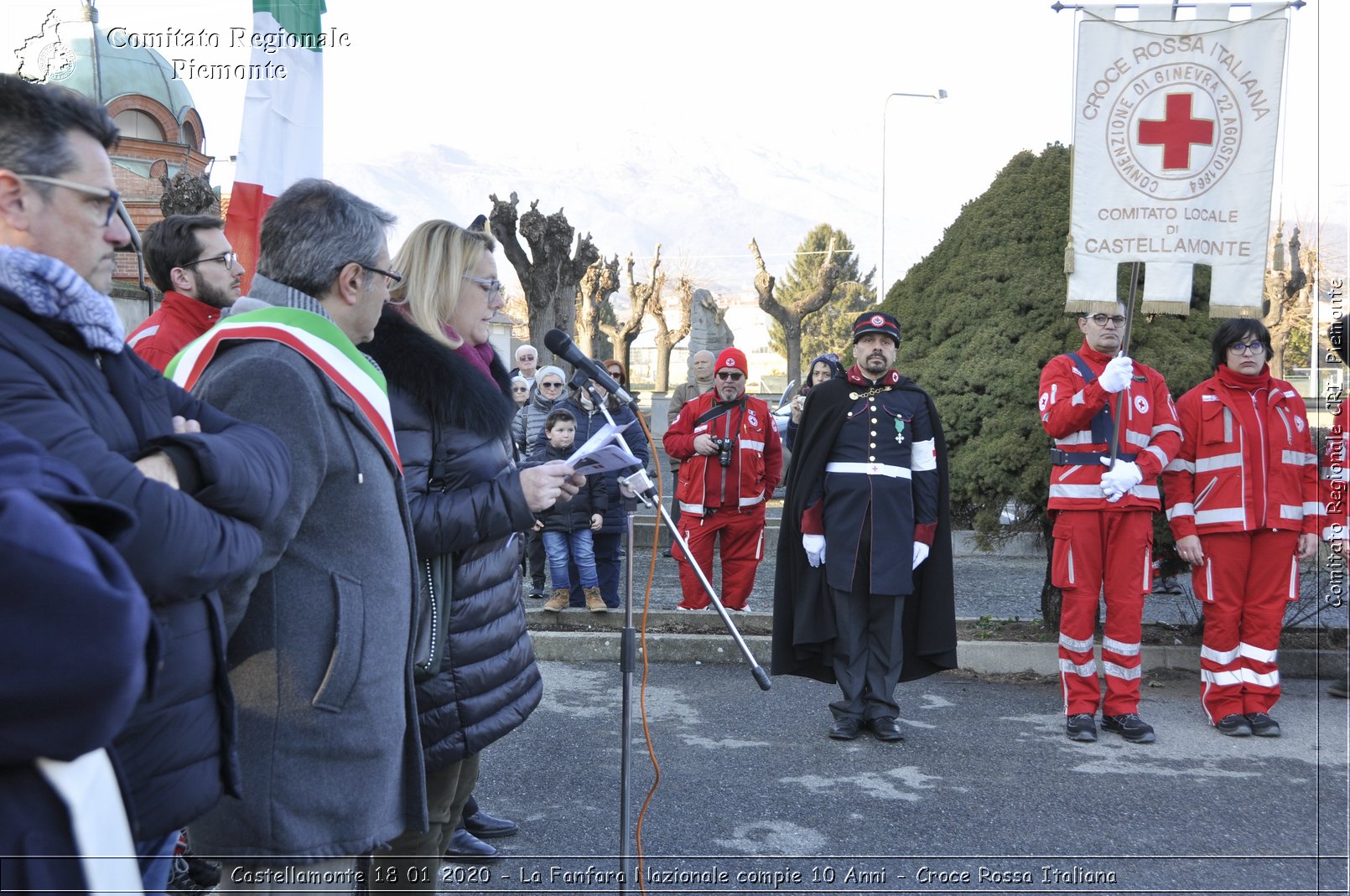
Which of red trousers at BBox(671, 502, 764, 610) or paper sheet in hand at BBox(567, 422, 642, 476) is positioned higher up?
paper sheet in hand at BBox(567, 422, 642, 476)

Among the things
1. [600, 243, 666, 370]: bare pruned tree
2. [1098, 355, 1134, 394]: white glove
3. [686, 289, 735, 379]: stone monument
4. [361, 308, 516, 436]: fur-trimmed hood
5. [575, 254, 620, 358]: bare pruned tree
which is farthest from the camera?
[686, 289, 735, 379]: stone monument

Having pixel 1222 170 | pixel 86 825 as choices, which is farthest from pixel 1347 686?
pixel 86 825

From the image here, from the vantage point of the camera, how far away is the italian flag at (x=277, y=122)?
4.43 meters

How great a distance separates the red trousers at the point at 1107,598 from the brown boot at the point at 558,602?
3.72 metres

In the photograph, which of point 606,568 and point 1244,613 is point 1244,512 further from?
point 606,568

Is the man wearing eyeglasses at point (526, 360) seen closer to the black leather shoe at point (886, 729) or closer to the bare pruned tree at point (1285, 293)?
the black leather shoe at point (886, 729)

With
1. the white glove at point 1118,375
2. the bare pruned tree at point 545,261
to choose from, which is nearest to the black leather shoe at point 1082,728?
the white glove at point 1118,375

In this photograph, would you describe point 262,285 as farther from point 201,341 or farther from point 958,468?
point 958,468

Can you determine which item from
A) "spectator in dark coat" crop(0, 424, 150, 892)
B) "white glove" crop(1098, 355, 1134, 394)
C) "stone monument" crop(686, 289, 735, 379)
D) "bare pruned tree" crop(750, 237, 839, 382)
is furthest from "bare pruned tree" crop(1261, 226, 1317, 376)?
"stone monument" crop(686, 289, 735, 379)

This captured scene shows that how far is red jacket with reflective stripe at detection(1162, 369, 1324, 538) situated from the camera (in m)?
6.18

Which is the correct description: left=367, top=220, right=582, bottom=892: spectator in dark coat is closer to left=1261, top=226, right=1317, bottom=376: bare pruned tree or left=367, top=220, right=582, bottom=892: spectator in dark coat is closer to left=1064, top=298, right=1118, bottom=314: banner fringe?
left=1064, top=298, right=1118, bottom=314: banner fringe

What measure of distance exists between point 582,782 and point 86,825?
3.96 meters

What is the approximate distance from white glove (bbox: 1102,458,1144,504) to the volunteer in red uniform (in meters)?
0.61

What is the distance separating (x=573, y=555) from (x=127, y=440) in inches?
282
